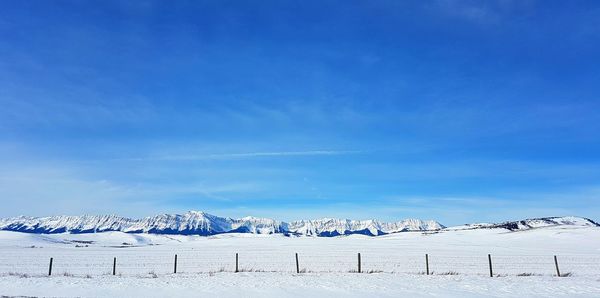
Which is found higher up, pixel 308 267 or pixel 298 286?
pixel 298 286

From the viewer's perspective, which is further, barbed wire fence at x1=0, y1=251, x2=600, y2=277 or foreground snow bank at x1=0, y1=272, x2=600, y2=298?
barbed wire fence at x1=0, y1=251, x2=600, y2=277

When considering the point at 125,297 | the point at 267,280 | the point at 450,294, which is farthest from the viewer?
the point at 267,280

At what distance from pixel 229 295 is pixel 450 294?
10.2m

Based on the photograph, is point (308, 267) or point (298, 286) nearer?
point (298, 286)

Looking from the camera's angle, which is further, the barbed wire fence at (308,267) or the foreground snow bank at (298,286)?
the barbed wire fence at (308,267)

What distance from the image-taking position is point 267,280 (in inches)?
908

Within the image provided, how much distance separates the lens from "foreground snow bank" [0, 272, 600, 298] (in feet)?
61.8

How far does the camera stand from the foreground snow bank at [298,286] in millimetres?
18844

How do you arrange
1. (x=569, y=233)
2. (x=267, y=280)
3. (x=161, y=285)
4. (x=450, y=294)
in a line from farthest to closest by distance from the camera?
(x=569, y=233)
(x=267, y=280)
(x=161, y=285)
(x=450, y=294)

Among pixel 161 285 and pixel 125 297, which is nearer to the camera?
pixel 125 297

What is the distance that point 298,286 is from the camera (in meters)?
21.1

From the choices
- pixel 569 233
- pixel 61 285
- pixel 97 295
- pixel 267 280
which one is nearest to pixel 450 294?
pixel 267 280

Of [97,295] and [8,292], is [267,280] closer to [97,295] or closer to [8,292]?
[97,295]

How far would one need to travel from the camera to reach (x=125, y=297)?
17641mm
